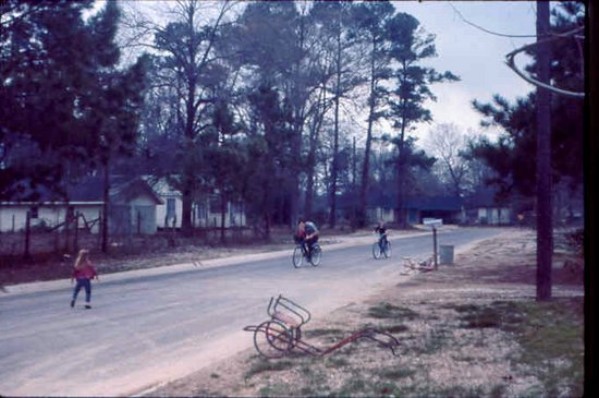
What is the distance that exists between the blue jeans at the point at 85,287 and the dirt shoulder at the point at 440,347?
634mm

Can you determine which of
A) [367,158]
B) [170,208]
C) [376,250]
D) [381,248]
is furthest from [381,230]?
[170,208]

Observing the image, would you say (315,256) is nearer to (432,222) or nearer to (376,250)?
(376,250)

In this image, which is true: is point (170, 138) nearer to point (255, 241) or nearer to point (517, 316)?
point (255, 241)

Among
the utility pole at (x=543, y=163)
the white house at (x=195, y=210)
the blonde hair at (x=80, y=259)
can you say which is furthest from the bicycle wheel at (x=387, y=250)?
the blonde hair at (x=80, y=259)

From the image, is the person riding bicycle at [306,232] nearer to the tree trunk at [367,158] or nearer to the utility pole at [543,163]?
the tree trunk at [367,158]

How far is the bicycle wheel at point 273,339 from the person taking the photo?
276cm

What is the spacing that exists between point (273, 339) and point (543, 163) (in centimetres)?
227

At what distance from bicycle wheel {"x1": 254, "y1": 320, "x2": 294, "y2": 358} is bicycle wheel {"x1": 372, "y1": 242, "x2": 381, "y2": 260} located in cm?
66

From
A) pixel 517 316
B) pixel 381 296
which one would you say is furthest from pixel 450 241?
pixel 381 296

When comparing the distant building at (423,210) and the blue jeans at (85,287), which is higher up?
the distant building at (423,210)

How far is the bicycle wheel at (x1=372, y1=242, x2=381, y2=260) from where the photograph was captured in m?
3.33

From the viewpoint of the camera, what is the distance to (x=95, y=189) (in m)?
2.67

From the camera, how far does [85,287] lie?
9.41 ft

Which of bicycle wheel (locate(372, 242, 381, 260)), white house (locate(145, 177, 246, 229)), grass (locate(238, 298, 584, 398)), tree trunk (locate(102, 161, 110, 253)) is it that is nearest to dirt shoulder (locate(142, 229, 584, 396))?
grass (locate(238, 298, 584, 398))
